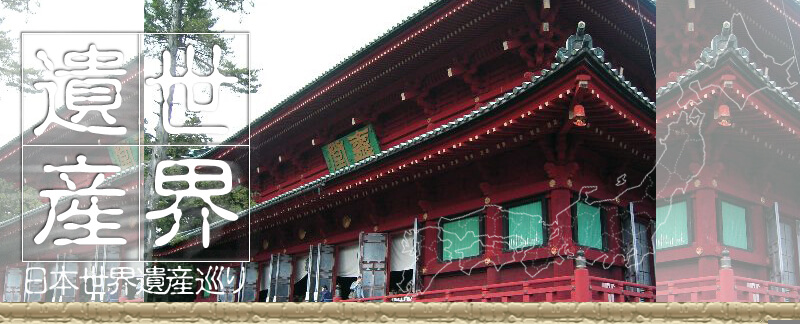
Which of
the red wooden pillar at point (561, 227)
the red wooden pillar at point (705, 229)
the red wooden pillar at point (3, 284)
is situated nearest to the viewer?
the red wooden pillar at point (705, 229)

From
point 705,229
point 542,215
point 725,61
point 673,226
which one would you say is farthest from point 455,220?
point 725,61

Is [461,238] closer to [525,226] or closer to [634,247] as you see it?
[525,226]

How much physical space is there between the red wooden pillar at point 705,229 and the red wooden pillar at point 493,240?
228 centimetres

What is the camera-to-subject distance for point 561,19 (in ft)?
33.5

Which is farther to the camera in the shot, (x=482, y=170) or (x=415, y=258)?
(x=415, y=258)

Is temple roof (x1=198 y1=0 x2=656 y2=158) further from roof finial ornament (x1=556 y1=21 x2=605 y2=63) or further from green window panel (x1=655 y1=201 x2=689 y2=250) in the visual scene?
green window panel (x1=655 y1=201 x2=689 y2=250)

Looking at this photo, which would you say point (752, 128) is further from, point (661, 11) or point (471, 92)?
point (471, 92)

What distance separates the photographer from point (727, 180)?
880 centimetres

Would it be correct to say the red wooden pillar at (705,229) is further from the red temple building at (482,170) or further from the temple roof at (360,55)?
the temple roof at (360,55)

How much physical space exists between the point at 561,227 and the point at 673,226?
1410mm

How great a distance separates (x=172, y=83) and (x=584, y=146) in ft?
16.0

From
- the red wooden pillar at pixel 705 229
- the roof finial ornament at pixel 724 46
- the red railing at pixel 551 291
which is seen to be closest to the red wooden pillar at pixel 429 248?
the red railing at pixel 551 291

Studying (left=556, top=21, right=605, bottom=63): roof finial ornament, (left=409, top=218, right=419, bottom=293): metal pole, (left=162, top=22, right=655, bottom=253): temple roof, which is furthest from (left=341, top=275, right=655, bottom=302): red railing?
(left=556, top=21, right=605, bottom=63): roof finial ornament

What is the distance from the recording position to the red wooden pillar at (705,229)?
839 cm
